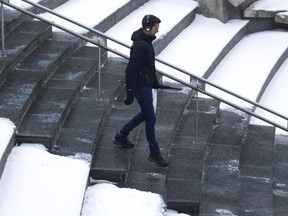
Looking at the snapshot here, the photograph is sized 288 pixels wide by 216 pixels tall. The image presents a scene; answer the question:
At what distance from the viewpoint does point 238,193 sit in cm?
850

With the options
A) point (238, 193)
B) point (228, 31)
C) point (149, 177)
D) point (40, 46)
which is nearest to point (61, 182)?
point (149, 177)

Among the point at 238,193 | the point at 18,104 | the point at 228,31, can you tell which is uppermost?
the point at 228,31

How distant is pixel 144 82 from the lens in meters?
8.35

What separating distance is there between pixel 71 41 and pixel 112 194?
325cm

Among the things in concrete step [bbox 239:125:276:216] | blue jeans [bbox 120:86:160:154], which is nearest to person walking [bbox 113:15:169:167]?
blue jeans [bbox 120:86:160:154]

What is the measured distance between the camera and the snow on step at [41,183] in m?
7.08

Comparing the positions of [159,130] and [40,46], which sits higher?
[40,46]

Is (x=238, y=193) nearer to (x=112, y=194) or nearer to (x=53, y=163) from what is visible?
(x=112, y=194)

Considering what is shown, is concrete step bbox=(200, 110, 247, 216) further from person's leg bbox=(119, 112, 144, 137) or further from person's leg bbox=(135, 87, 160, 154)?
person's leg bbox=(119, 112, 144, 137)

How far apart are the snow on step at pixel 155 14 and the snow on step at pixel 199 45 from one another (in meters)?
0.25

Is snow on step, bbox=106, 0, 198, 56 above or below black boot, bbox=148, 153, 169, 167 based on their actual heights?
above

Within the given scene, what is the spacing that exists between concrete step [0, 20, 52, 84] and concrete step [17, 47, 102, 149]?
0.44 m

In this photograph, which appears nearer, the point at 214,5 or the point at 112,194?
the point at 112,194

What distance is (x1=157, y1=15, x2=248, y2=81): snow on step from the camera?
37.7ft
